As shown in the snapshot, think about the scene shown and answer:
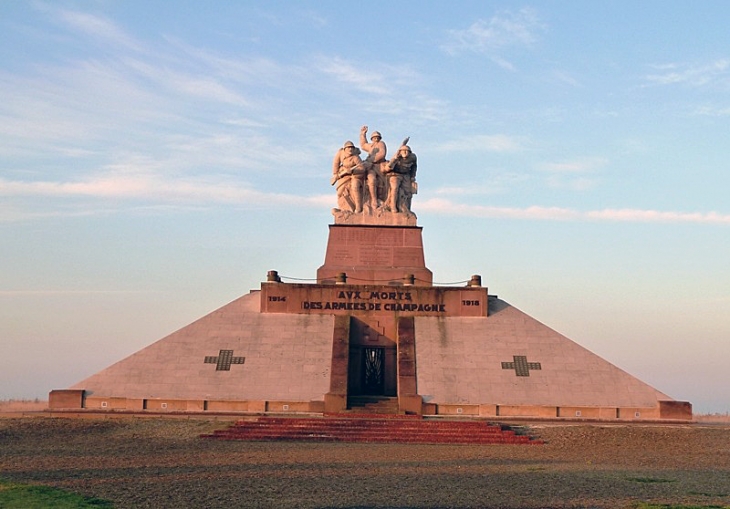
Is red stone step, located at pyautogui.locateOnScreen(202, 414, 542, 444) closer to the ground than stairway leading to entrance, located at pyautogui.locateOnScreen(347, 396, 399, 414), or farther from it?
closer to the ground

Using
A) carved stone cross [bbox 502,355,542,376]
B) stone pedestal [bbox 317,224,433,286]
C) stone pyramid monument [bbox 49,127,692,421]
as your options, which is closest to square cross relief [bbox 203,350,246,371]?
stone pyramid monument [bbox 49,127,692,421]

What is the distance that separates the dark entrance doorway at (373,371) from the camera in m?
43.6

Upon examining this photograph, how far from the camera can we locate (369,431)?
33.8 metres

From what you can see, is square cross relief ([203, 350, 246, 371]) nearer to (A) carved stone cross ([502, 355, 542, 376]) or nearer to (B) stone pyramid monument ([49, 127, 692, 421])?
(B) stone pyramid monument ([49, 127, 692, 421])

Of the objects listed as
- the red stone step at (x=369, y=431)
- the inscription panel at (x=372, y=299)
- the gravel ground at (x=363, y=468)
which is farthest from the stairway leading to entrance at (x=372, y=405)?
the gravel ground at (x=363, y=468)

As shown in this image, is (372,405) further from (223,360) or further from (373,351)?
(223,360)

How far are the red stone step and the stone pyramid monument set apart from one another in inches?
119

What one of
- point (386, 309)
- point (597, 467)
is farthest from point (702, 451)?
point (386, 309)

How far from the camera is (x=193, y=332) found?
4331cm

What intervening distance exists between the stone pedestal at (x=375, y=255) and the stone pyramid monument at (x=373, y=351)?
0.06 meters

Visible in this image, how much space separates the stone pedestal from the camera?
46.9 meters

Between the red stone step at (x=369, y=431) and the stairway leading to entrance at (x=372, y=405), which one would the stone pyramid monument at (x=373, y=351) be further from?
the red stone step at (x=369, y=431)

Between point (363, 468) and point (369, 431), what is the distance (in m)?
8.90

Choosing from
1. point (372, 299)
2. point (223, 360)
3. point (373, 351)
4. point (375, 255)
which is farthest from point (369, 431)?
point (375, 255)
